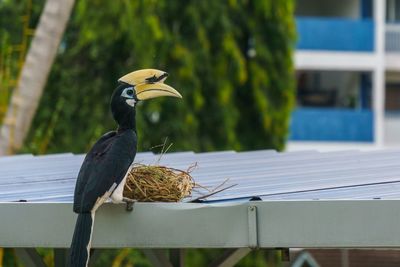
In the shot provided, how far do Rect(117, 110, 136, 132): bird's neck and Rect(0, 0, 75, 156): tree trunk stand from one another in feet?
24.6

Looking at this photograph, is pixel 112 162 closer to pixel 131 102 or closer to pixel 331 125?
pixel 131 102

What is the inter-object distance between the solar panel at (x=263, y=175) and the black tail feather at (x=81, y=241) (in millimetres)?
815

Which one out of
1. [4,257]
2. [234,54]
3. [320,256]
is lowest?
[320,256]

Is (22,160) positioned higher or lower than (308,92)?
higher

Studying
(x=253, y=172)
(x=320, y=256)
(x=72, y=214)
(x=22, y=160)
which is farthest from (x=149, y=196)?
(x=320, y=256)

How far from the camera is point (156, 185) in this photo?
680cm

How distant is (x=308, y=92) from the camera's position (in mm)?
32750

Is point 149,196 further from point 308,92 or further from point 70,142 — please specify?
point 308,92

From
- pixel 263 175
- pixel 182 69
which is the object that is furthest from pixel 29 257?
pixel 182 69

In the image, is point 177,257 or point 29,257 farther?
point 177,257

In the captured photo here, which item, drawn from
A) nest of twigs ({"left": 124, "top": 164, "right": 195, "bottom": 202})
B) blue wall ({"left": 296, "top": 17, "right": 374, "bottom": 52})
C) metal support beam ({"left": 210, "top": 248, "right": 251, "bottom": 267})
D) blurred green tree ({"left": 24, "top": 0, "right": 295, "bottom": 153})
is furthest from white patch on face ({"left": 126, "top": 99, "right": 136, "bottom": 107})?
blue wall ({"left": 296, "top": 17, "right": 374, "bottom": 52})

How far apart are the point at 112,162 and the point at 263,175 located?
75.2 inches

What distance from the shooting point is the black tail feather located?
6246mm

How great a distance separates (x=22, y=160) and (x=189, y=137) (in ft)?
28.1
